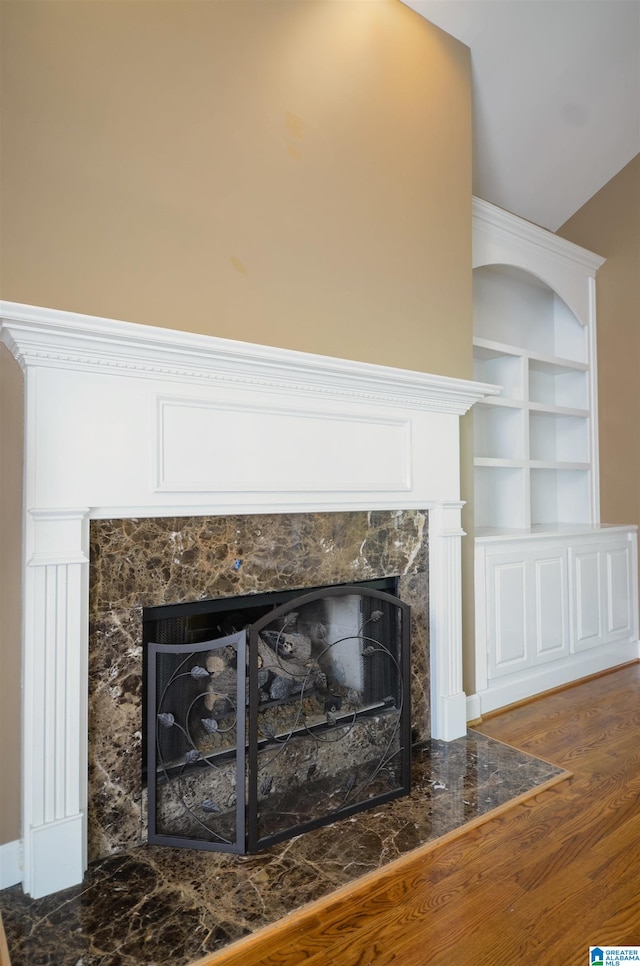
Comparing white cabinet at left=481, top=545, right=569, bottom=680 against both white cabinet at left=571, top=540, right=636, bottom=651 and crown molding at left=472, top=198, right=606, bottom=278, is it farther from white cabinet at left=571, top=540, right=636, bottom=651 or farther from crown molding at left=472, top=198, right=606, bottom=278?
crown molding at left=472, top=198, right=606, bottom=278

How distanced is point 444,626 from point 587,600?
136 centimetres

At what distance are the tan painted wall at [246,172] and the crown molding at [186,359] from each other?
6.3 inches

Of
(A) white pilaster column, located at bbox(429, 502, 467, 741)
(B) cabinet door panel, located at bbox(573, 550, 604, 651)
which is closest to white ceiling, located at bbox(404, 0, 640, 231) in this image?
(A) white pilaster column, located at bbox(429, 502, 467, 741)

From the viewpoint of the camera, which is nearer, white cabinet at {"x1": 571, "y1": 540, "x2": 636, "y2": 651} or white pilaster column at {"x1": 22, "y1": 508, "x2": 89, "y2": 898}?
white pilaster column at {"x1": 22, "y1": 508, "x2": 89, "y2": 898}

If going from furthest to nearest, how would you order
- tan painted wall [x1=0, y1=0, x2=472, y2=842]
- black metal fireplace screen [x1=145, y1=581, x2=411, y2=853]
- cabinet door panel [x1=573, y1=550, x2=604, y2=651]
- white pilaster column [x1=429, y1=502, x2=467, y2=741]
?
cabinet door panel [x1=573, y1=550, x2=604, y2=651] < white pilaster column [x1=429, y1=502, x2=467, y2=741] < black metal fireplace screen [x1=145, y1=581, x2=411, y2=853] < tan painted wall [x1=0, y1=0, x2=472, y2=842]

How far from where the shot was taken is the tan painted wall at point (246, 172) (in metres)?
1.67

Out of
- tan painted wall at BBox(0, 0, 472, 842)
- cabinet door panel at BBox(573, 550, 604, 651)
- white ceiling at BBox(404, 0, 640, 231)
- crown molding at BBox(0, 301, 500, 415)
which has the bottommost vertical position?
cabinet door panel at BBox(573, 550, 604, 651)

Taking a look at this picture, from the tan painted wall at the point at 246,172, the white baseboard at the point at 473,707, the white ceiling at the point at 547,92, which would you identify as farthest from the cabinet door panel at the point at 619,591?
the white ceiling at the point at 547,92

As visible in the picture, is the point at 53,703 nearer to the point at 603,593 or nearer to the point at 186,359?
the point at 186,359

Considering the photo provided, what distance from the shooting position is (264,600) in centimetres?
208

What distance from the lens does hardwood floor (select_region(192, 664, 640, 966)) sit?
1382 mm

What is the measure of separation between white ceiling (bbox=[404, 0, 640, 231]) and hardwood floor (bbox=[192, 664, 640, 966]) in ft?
10.9
